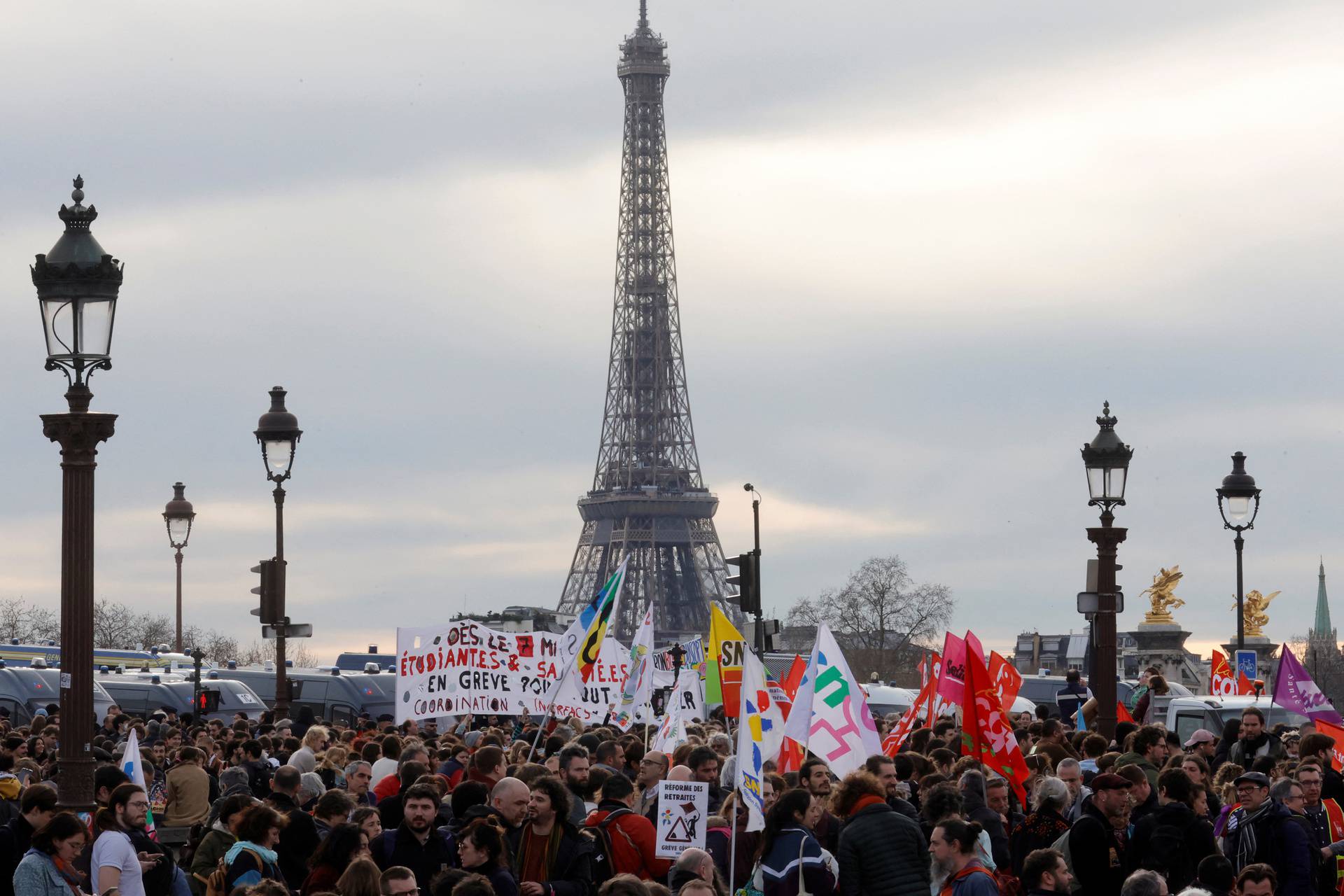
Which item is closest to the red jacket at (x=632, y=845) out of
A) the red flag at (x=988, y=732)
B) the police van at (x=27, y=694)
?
the red flag at (x=988, y=732)

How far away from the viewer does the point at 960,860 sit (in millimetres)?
10977

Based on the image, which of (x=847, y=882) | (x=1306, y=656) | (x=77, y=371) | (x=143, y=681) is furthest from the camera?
(x=1306, y=656)

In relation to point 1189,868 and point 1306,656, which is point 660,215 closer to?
point 1306,656

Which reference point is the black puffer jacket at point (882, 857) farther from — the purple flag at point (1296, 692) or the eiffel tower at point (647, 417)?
the eiffel tower at point (647, 417)

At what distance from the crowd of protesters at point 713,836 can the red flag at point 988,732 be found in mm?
961

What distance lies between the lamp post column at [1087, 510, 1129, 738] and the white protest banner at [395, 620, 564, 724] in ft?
20.6

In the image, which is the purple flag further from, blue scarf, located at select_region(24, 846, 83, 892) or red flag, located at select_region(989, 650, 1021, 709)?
blue scarf, located at select_region(24, 846, 83, 892)

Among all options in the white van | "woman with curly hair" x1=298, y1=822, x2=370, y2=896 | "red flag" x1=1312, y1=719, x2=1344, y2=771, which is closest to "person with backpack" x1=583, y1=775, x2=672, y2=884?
"woman with curly hair" x1=298, y1=822, x2=370, y2=896

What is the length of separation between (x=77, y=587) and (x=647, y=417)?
124305 millimetres

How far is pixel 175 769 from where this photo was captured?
17.0 metres

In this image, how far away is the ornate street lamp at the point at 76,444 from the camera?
12.6 metres

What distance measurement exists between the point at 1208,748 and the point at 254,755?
824 cm

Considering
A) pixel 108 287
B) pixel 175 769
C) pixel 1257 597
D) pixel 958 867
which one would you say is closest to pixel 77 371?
pixel 108 287

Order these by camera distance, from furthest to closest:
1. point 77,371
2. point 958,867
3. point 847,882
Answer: point 77,371 → point 847,882 → point 958,867
